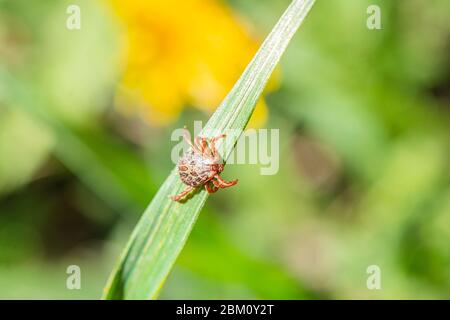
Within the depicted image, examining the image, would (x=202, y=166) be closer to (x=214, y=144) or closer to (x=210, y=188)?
(x=210, y=188)

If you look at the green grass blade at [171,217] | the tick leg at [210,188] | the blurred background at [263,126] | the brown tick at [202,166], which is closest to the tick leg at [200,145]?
the brown tick at [202,166]

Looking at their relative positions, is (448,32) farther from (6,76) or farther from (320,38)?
(6,76)

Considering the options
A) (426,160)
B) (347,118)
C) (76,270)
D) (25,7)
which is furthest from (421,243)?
(25,7)

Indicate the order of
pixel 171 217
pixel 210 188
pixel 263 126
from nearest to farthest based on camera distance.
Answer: pixel 171 217 → pixel 210 188 → pixel 263 126

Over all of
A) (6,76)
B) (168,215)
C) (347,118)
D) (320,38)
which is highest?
(320,38)

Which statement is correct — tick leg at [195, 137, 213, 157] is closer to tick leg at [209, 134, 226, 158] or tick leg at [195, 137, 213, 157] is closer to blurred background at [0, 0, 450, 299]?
tick leg at [209, 134, 226, 158]

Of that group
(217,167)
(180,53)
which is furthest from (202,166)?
(180,53)
